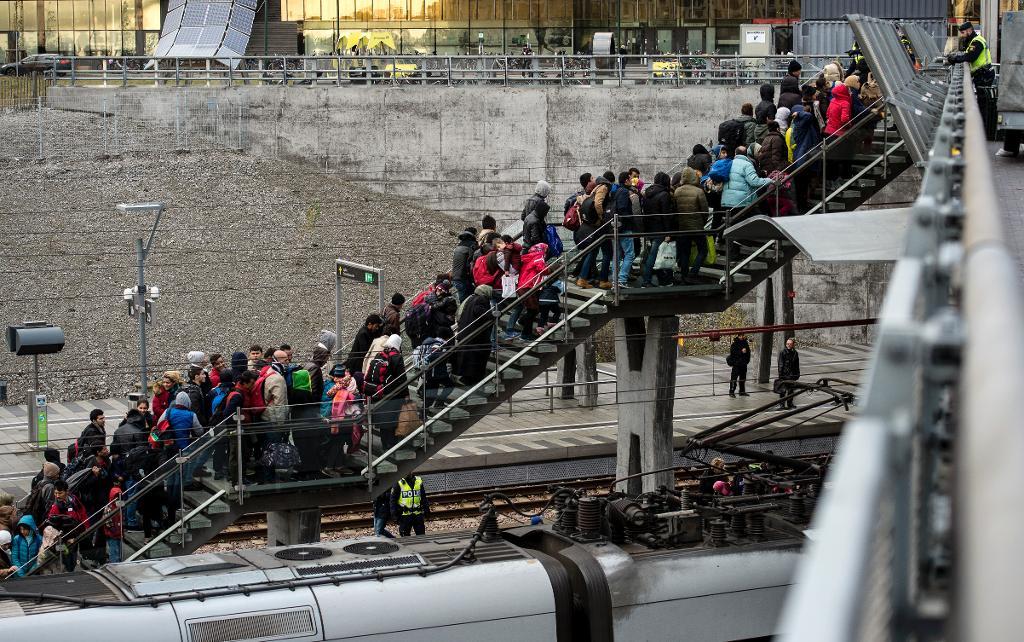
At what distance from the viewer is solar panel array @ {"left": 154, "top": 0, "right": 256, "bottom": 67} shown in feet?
175

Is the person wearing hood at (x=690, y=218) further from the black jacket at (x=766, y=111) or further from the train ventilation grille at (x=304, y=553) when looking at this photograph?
the train ventilation grille at (x=304, y=553)

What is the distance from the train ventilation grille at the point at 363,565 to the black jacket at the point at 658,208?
8.02 metres

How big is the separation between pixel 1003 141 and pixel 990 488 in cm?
2093

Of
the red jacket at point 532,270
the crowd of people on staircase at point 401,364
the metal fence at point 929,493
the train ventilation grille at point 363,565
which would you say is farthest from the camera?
the red jacket at point 532,270

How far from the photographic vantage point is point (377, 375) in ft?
60.1

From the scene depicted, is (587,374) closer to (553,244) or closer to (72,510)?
(553,244)

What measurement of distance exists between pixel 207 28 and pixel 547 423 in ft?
96.5

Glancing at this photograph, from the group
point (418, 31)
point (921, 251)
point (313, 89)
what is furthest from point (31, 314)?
point (921, 251)

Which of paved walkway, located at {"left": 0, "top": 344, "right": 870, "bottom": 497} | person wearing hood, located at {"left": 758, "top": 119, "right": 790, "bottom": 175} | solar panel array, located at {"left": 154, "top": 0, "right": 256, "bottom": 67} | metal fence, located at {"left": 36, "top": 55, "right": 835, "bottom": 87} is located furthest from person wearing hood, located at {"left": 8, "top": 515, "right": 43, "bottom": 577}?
solar panel array, located at {"left": 154, "top": 0, "right": 256, "bottom": 67}

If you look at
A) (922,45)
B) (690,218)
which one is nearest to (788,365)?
(922,45)

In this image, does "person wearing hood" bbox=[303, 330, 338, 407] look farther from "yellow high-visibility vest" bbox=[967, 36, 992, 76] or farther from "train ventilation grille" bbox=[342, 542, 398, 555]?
"yellow high-visibility vest" bbox=[967, 36, 992, 76]

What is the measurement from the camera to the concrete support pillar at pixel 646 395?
22344 millimetres

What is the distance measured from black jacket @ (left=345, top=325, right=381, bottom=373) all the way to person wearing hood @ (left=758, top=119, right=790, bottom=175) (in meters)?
5.96

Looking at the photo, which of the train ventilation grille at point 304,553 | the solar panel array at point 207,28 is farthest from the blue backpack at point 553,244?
the solar panel array at point 207,28
